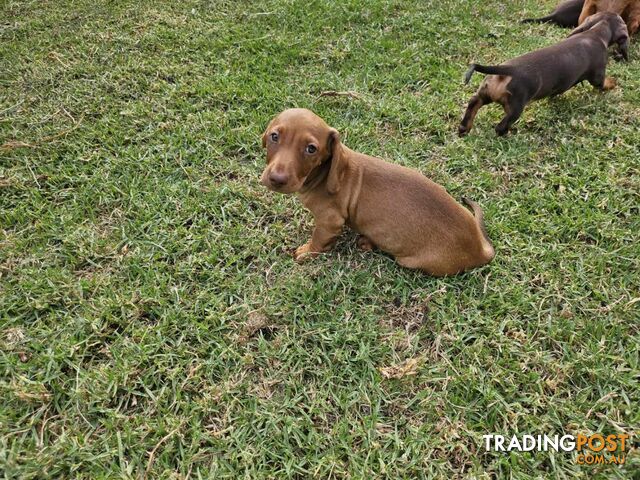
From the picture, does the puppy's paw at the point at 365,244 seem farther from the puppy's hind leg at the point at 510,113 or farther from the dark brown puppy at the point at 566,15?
the dark brown puppy at the point at 566,15

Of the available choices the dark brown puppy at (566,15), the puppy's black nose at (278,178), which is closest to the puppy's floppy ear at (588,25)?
the dark brown puppy at (566,15)

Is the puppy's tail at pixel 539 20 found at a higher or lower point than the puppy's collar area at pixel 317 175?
higher

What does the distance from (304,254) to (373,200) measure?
721mm

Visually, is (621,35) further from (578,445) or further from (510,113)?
(578,445)

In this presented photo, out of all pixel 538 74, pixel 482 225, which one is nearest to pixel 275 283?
pixel 482 225

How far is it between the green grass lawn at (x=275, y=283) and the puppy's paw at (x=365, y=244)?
102 mm

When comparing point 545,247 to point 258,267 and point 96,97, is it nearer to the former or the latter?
point 258,267

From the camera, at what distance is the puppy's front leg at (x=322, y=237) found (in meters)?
3.49

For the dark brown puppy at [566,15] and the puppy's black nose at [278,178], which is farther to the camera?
the dark brown puppy at [566,15]

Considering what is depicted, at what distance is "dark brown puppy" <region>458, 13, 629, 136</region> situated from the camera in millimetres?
4410

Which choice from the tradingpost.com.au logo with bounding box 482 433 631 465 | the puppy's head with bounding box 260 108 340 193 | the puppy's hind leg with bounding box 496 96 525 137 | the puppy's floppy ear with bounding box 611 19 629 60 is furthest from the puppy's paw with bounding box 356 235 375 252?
the puppy's floppy ear with bounding box 611 19 629 60

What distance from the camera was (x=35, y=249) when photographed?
11.8 feet

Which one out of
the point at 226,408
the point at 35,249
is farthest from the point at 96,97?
the point at 226,408

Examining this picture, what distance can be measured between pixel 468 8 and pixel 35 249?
22.1 ft
